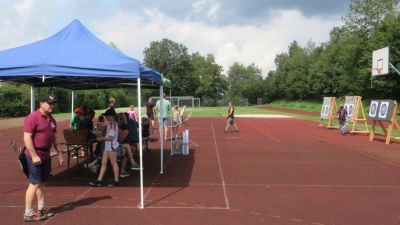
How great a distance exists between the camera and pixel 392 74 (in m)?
38.9

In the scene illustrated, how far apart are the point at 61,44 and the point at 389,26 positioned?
42.7 meters

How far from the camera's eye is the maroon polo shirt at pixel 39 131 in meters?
5.35

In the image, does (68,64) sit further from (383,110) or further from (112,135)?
(383,110)

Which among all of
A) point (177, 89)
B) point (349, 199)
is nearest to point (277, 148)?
point (349, 199)

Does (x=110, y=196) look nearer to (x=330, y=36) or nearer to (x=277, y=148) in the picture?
(x=277, y=148)

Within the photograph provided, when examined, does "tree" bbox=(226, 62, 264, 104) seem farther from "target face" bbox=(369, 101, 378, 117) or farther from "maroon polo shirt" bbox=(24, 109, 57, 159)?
"maroon polo shirt" bbox=(24, 109, 57, 159)

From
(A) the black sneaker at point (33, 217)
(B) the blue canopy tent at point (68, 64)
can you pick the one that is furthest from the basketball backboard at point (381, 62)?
(A) the black sneaker at point (33, 217)

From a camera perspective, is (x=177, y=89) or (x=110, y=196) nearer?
(x=110, y=196)

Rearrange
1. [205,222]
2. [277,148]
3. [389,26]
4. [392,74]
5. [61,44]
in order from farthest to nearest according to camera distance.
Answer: [389,26], [392,74], [277,148], [61,44], [205,222]

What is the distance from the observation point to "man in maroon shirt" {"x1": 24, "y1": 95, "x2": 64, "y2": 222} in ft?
17.4

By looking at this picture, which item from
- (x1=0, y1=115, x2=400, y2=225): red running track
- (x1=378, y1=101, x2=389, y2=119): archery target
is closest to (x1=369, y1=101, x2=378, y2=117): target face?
(x1=378, y1=101, x2=389, y2=119): archery target

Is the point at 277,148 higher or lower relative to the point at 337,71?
lower

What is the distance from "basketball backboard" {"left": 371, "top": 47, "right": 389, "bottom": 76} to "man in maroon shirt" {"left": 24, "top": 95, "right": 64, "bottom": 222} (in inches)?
743

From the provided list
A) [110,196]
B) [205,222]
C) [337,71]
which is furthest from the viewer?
[337,71]
